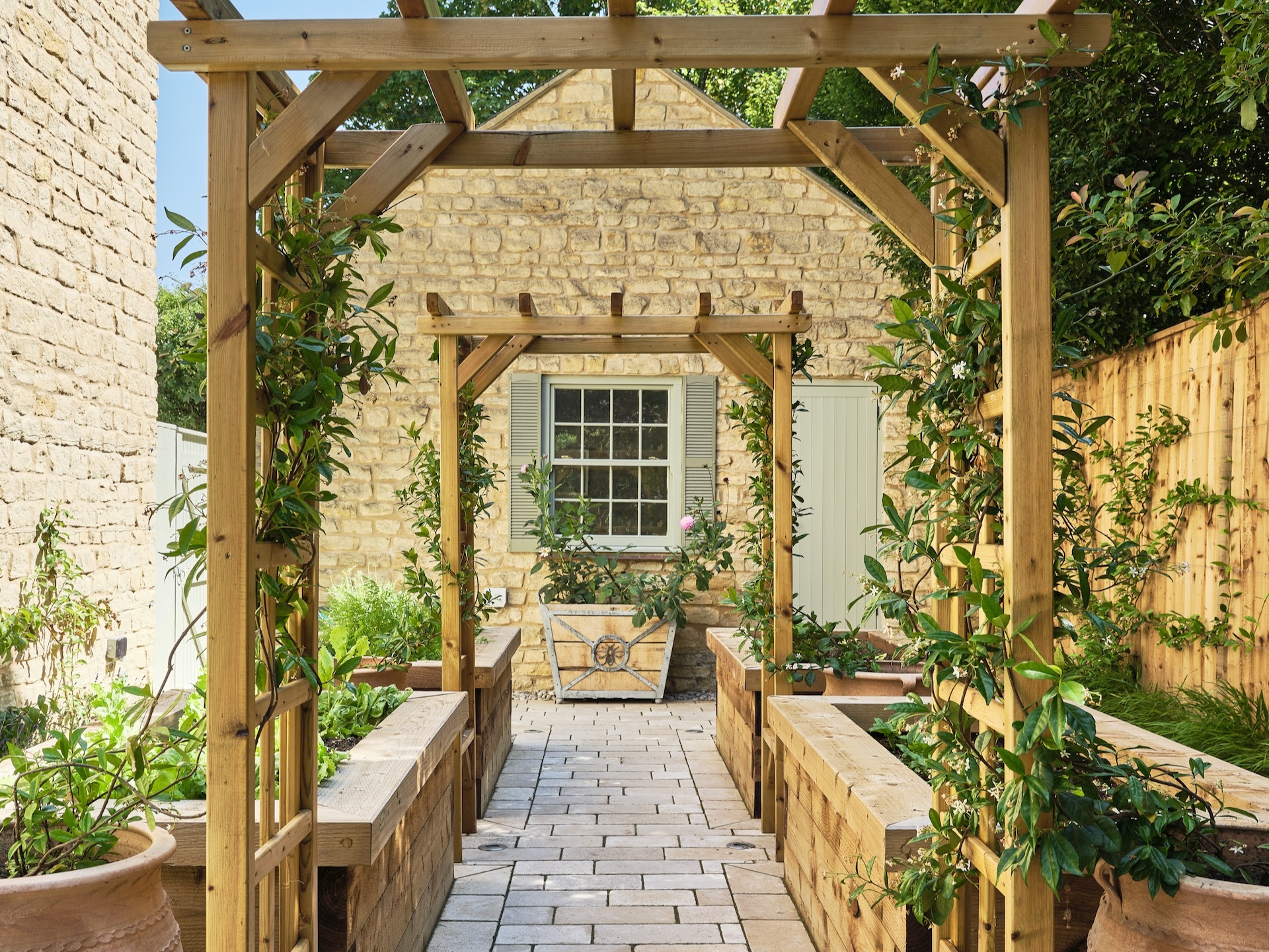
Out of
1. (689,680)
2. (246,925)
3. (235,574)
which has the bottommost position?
(689,680)

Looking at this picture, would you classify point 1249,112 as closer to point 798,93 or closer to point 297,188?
point 798,93

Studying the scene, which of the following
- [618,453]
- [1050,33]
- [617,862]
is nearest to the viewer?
[1050,33]

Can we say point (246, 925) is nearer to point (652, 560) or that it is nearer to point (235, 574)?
point (235, 574)

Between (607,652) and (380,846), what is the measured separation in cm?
569

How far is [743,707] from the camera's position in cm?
545

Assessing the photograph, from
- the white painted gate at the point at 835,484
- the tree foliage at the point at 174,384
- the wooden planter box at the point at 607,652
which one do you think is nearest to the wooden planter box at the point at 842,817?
the wooden planter box at the point at 607,652

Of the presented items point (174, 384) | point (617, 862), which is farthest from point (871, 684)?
point (174, 384)

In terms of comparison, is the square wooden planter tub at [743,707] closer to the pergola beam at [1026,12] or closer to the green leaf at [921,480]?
the green leaf at [921,480]

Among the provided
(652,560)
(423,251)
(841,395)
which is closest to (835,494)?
(841,395)

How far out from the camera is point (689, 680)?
866 cm

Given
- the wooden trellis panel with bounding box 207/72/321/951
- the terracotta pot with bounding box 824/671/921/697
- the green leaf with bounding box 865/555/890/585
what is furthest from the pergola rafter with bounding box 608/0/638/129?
the terracotta pot with bounding box 824/671/921/697

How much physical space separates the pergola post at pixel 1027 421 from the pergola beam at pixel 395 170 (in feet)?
5.29

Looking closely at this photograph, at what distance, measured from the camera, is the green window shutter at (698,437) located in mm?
8695

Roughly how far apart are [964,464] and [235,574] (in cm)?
157
